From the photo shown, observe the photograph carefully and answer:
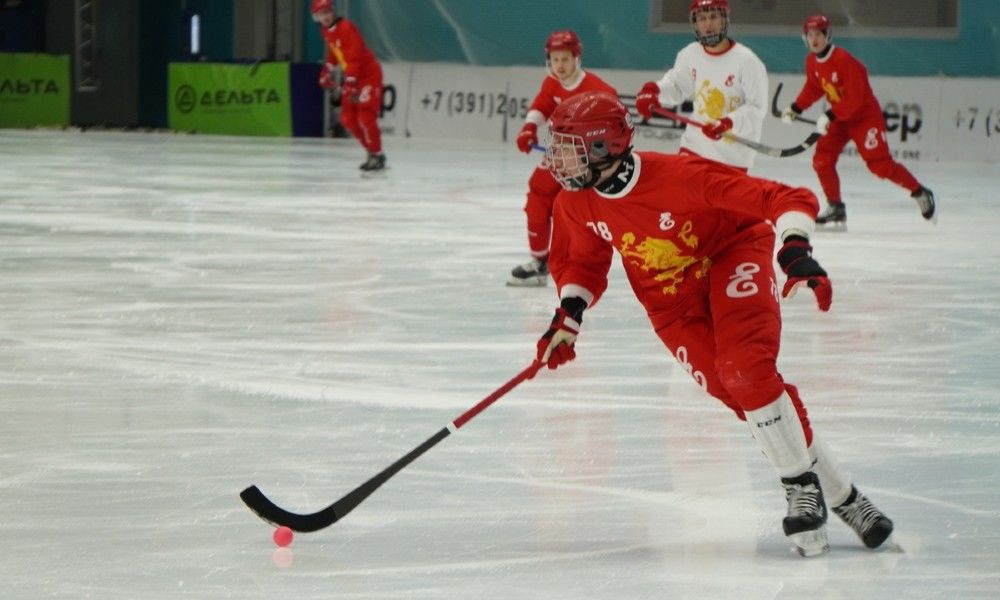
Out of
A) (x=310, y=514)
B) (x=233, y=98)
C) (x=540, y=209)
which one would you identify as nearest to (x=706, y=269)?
(x=310, y=514)

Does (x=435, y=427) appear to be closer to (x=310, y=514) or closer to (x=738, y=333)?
(x=310, y=514)

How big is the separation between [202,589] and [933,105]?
13.9m

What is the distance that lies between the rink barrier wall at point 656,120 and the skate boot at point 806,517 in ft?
42.7

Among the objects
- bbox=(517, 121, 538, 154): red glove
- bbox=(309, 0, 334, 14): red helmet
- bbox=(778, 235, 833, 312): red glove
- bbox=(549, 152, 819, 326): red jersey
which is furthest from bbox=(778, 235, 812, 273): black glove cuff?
bbox=(309, 0, 334, 14): red helmet

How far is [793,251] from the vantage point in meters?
3.04

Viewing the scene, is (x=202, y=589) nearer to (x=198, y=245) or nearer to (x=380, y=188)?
(x=198, y=245)

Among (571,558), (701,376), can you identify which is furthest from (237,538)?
(701,376)

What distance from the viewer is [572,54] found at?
7113 mm

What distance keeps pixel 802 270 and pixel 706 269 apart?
44 cm

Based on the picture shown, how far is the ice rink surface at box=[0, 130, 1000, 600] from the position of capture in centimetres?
314

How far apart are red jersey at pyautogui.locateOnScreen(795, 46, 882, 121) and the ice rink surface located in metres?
1.14

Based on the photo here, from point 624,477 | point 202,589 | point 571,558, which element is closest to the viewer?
point 202,589

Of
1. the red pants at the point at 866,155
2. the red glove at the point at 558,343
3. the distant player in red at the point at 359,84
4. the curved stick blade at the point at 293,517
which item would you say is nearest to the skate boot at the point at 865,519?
the red glove at the point at 558,343

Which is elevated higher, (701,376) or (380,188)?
(701,376)
